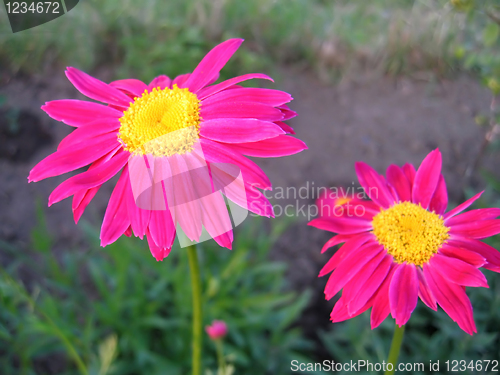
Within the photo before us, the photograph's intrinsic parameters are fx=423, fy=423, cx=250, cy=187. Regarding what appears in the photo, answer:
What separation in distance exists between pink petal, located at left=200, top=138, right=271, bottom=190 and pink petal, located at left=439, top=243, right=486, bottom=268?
1.20 feet

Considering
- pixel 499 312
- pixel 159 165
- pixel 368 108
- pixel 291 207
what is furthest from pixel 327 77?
pixel 159 165

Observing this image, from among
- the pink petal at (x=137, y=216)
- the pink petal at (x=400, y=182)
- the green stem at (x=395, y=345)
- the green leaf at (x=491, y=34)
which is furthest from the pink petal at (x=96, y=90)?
the green leaf at (x=491, y=34)

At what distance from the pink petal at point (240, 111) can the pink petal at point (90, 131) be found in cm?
18

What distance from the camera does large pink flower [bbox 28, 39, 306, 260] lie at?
682mm

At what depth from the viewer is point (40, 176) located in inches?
27.9

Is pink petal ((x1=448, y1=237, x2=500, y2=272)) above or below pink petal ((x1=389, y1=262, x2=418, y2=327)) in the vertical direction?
above

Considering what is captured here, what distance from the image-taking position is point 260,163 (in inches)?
93.4

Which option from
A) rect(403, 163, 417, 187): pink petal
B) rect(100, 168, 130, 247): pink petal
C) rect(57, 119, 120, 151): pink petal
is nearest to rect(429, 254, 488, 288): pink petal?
rect(403, 163, 417, 187): pink petal

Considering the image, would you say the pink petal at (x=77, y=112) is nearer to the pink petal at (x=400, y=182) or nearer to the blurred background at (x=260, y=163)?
the blurred background at (x=260, y=163)

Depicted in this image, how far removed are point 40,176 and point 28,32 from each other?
7.97 feet

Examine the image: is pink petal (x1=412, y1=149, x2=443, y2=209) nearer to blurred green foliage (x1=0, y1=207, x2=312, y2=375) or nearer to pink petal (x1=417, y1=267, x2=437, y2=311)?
pink petal (x1=417, y1=267, x2=437, y2=311)

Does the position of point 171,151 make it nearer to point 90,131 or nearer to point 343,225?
point 90,131

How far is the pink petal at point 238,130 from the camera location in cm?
71

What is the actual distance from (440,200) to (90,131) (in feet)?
2.34
